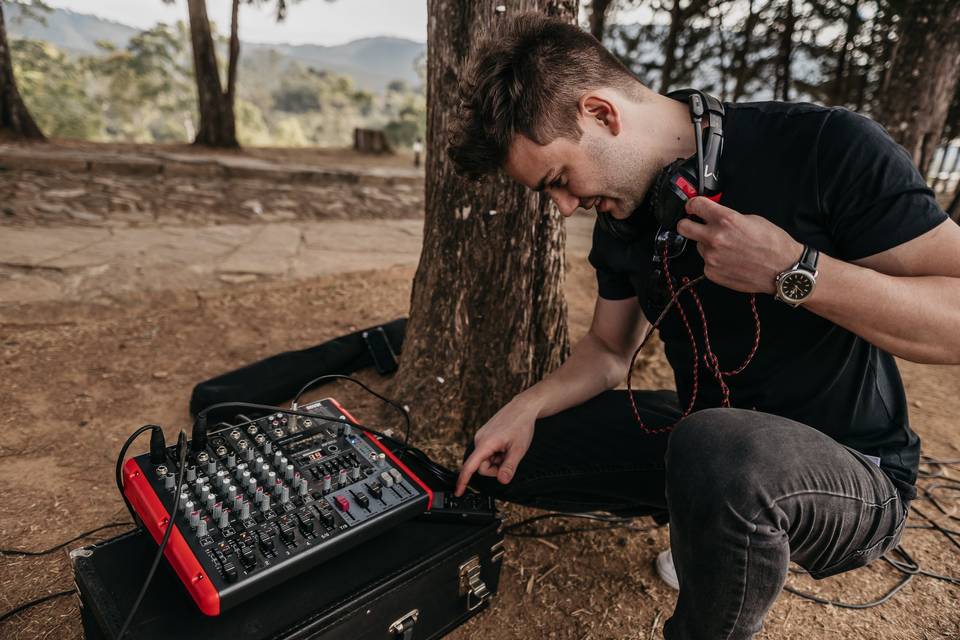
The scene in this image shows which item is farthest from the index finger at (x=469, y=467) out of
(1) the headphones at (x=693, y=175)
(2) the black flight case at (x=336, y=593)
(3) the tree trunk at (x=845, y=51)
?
(3) the tree trunk at (x=845, y=51)

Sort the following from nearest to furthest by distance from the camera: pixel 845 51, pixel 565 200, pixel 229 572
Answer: pixel 229 572, pixel 565 200, pixel 845 51

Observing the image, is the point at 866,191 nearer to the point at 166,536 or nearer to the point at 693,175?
the point at 693,175

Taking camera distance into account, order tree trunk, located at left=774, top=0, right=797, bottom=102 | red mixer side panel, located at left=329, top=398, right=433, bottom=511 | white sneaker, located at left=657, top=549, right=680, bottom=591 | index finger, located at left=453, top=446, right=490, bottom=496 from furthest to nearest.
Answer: tree trunk, located at left=774, top=0, right=797, bottom=102, white sneaker, located at left=657, top=549, right=680, bottom=591, index finger, located at left=453, top=446, right=490, bottom=496, red mixer side panel, located at left=329, top=398, right=433, bottom=511

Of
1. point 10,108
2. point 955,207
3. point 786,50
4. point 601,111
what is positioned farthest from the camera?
point 786,50

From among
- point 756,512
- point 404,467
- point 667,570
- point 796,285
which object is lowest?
point 667,570

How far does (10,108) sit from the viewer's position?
823 centimetres

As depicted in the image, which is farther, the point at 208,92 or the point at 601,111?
the point at 208,92

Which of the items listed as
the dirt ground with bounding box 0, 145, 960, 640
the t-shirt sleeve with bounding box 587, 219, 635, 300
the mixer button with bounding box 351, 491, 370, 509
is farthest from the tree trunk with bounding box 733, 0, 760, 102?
the mixer button with bounding box 351, 491, 370, 509

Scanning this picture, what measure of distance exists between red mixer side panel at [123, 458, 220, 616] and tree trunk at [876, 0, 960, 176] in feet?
17.8

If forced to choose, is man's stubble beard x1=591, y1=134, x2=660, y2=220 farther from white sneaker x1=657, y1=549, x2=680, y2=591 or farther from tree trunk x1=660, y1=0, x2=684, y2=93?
tree trunk x1=660, y1=0, x2=684, y2=93

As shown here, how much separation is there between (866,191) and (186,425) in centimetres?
243

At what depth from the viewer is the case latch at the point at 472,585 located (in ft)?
4.66

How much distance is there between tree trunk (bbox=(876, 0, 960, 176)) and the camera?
424 cm

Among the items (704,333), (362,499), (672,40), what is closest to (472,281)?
(704,333)
